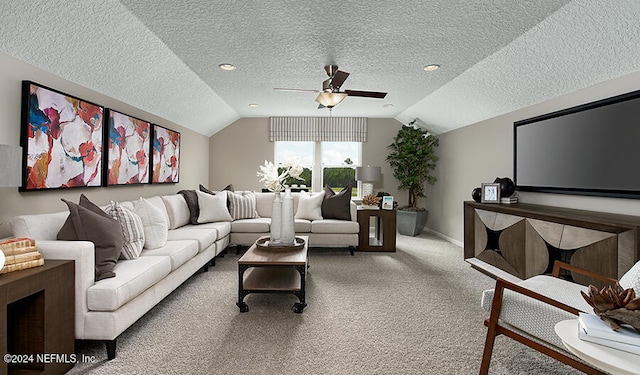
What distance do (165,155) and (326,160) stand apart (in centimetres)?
343

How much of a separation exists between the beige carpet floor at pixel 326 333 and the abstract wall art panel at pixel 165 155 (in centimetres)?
188

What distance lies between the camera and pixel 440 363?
197 cm

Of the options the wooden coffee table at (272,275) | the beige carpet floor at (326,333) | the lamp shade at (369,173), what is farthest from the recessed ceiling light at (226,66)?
the lamp shade at (369,173)

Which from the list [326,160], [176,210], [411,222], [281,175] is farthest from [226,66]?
[411,222]

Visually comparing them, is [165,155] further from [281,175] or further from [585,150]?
[585,150]

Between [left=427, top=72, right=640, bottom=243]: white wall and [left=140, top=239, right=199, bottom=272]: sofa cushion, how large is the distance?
3831 millimetres

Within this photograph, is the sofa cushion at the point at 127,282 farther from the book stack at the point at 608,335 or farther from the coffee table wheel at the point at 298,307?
the book stack at the point at 608,335

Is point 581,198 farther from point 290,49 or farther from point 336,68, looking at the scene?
point 290,49

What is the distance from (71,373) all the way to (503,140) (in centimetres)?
493

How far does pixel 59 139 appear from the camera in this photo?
108 inches

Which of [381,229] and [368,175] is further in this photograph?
[368,175]

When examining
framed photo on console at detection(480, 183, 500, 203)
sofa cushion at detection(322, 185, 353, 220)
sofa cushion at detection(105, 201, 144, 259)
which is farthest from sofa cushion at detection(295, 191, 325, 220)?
sofa cushion at detection(105, 201, 144, 259)

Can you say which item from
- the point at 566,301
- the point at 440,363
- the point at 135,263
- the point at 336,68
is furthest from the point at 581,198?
the point at 135,263

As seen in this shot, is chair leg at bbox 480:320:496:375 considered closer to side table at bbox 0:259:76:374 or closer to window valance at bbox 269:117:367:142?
side table at bbox 0:259:76:374
